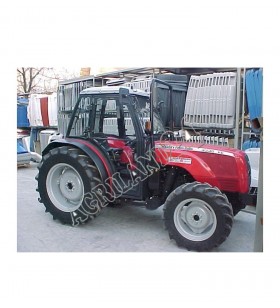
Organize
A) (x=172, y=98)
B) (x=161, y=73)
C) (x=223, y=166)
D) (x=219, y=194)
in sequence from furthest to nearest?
(x=172, y=98), (x=161, y=73), (x=223, y=166), (x=219, y=194)

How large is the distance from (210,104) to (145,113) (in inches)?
31.6

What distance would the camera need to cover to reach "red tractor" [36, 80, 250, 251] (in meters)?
2.38

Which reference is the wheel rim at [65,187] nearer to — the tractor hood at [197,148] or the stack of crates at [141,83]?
the tractor hood at [197,148]

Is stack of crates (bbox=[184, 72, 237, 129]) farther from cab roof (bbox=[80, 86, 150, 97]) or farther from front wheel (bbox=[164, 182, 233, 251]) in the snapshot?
front wheel (bbox=[164, 182, 233, 251])

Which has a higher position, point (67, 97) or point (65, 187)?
point (67, 97)

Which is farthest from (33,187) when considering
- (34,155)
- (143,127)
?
(143,127)

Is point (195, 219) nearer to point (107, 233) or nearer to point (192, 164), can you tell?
point (192, 164)

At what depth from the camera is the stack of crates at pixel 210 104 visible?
308cm

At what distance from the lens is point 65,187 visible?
113 inches

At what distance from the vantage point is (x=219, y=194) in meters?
2.30

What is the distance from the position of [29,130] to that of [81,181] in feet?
3.60

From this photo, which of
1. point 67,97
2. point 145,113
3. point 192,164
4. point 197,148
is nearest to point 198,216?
point 192,164

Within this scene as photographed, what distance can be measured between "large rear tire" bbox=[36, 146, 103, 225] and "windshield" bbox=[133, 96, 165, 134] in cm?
60

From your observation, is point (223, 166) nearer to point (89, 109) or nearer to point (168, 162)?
point (168, 162)
